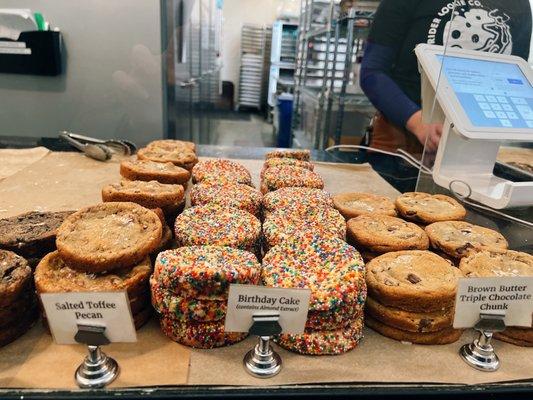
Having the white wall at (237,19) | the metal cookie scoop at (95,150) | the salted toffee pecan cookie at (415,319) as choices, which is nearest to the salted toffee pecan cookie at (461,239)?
the salted toffee pecan cookie at (415,319)

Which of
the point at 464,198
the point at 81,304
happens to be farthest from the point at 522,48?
the point at 81,304

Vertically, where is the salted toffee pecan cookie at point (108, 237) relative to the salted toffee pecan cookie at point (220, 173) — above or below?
above

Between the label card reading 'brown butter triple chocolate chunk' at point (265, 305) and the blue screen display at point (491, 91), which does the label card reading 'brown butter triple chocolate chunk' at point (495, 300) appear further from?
the blue screen display at point (491, 91)

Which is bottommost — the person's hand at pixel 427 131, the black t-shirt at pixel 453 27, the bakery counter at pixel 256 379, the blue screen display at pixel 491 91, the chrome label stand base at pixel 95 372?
the bakery counter at pixel 256 379

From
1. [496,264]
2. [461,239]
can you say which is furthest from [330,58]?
[496,264]

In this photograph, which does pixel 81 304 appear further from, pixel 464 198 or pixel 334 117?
pixel 334 117

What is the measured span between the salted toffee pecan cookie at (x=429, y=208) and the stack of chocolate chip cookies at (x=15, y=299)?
3.85 feet

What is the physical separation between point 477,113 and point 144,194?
1.21 metres

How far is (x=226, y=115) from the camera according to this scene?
7.05 metres

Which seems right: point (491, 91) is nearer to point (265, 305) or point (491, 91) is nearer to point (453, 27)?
point (453, 27)

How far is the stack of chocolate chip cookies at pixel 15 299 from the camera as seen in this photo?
88cm

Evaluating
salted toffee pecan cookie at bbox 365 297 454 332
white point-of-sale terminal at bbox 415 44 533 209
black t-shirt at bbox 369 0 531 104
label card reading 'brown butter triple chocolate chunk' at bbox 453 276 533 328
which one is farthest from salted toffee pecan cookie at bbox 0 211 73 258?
black t-shirt at bbox 369 0 531 104

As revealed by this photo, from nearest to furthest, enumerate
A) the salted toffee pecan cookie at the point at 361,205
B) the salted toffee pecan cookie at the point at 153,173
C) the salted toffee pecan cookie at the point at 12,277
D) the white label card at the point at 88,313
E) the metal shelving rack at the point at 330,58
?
the white label card at the point at 88,313 < the salted toffee pecan cookie at the point at 12,277 < the salted toffee pecan cookie at the point at 361,205 < the salted toffee pecan cookie at the point at 153,173 < the metal shelving rack at the point at 330,58

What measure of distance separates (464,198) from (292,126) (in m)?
4.45
